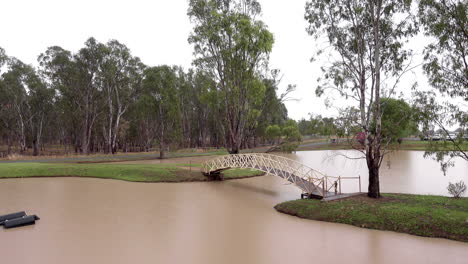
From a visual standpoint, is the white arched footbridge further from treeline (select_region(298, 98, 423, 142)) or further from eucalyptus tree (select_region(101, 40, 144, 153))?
eucalyptus tree (select_region(101, 40, 144, 153))

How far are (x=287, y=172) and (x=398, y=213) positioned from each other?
21.5 feet

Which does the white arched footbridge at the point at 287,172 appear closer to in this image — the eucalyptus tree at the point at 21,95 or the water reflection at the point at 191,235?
the water reflection at the point at 191,235

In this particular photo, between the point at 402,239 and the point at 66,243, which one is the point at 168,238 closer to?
the point at 66,243

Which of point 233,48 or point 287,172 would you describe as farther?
point 233,48

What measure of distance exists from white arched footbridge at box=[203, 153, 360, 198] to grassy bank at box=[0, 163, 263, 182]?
1930 mm

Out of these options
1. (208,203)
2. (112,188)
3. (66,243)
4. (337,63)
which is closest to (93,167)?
(112,188)

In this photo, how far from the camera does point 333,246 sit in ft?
32.6

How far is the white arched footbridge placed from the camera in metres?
15.1

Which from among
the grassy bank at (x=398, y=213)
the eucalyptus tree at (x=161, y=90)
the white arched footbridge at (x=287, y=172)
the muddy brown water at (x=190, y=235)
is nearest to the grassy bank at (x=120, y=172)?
the white arched footbridge at (x=287, y=172)

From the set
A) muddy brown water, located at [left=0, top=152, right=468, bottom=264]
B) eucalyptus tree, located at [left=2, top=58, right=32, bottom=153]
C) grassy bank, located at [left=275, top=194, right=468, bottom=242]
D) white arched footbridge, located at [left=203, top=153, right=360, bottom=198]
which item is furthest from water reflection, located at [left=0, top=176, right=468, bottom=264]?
eucalyptus tree, located at [left=2, top=58, right=32, bottom=153]

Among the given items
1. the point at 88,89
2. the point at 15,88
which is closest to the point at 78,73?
the point at 88,89

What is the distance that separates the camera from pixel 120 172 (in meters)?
25.2

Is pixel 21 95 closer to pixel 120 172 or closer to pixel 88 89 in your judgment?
pixel 88 89

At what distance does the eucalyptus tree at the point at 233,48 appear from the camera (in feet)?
78.3
